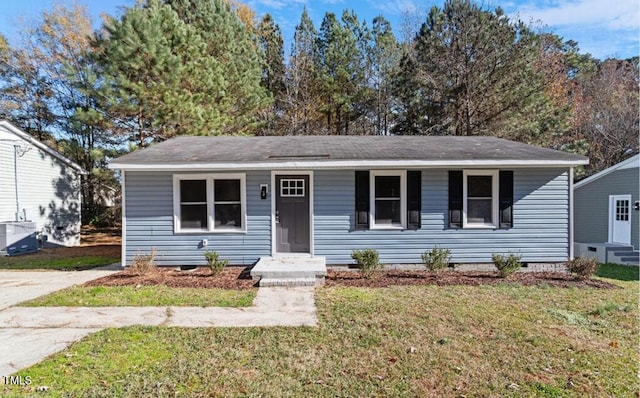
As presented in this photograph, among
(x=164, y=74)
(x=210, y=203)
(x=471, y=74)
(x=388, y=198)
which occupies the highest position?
(x=471, y=74)

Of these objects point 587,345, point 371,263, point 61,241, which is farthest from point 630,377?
point 61,241

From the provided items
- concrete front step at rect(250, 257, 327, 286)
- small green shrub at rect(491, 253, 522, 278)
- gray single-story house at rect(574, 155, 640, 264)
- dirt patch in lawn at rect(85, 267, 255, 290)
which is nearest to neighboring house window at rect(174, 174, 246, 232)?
dirt patch in lawn at rect(85, 267, 255, 290)

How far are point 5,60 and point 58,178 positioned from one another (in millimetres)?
8372

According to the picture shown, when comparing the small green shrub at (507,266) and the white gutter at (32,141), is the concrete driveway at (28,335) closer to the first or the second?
the small green shrub at (507,266)

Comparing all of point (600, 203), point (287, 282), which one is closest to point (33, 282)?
point (287, 282)

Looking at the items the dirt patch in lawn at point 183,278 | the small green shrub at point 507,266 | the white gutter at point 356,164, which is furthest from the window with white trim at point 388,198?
the dirt patch in lawn at point 183,278

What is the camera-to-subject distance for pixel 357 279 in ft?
21.8

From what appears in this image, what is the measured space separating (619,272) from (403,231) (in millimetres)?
5919

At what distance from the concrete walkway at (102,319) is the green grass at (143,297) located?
20 cm

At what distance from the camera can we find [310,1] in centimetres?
Result: 1831

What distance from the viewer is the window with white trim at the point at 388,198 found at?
294 inches

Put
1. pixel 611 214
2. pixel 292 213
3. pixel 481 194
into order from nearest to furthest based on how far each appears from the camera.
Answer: pixel 481 194
pixel 292 213
pixel 611 214

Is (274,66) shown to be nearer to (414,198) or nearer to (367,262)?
(414,198)

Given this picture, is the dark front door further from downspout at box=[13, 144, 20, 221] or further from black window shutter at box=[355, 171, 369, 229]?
downspout at box=[13, 144, 20, 221]
